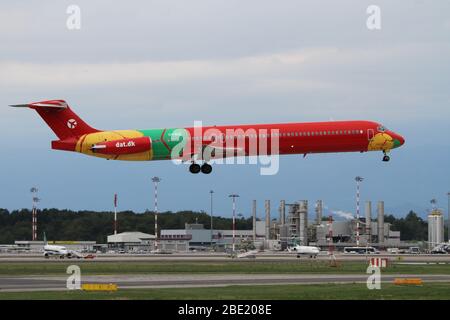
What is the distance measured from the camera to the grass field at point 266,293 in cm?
6144

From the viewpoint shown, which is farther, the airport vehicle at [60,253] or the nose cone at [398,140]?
the airport vehicle at [60,253]

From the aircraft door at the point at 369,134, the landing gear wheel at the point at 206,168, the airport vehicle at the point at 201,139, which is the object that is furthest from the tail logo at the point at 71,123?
the aircraft door at the point at 369,134

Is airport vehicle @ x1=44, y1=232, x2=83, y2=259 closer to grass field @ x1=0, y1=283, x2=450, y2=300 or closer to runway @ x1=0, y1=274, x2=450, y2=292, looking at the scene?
runway @ x1=0, y1=274, x2=450, y2=292

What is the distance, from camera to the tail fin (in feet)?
340

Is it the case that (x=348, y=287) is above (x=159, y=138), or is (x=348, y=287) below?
below

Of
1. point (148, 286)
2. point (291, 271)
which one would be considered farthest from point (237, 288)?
point (291, 271)

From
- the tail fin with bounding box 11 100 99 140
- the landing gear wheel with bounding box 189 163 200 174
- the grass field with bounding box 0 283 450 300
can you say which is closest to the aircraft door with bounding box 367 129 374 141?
the landing gear wheel with bounding box 189 163 200 174

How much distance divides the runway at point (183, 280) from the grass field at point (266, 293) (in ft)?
15.1

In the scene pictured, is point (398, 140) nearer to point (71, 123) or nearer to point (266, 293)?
point (71, 123)

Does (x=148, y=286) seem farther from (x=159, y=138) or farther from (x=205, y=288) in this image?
(x=159, y=138)

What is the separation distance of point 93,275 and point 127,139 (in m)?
18.7

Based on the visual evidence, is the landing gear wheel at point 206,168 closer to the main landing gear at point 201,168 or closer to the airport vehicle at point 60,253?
the main landing gear at point 201,168
